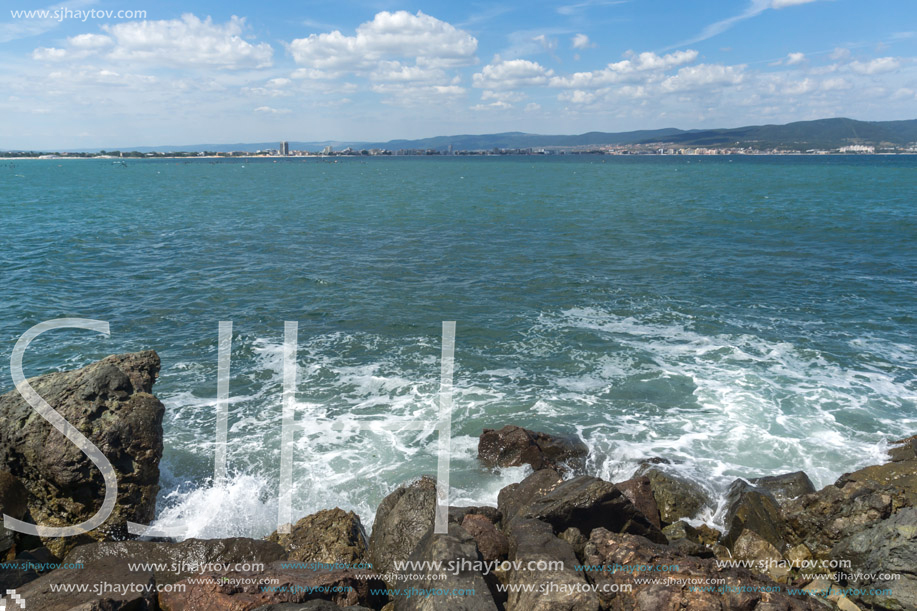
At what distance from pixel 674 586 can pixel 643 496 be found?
13.6 ft

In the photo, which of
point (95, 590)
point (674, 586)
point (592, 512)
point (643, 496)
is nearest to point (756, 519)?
point (643, 496)

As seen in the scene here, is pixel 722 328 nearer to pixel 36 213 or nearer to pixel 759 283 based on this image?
pixel 759 283

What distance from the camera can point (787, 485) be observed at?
12.0 m

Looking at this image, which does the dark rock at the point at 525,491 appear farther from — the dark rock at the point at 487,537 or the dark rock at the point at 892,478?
the dark rock at the point at 892,478

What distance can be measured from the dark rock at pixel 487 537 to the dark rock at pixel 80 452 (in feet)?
20.0

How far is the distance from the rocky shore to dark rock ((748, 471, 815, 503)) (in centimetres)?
4

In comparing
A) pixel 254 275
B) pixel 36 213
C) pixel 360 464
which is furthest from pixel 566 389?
pixel 36 213

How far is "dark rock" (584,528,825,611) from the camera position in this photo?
6.99 meters

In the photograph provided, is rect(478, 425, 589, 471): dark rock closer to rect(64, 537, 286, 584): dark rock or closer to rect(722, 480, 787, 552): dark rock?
rect(722, 480, 787, 552): dark rock

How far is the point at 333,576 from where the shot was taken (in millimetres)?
7840

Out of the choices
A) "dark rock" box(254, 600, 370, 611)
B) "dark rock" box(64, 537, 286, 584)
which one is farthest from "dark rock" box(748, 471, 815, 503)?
"dark rock" box(64, 537, 286, 584)

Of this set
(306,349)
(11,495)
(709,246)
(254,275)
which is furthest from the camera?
(709,246)

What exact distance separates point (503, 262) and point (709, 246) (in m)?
15.3

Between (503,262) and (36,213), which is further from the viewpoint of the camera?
(36,213)
